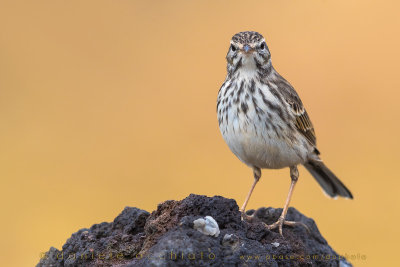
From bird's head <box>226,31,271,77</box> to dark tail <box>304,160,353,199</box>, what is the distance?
1780 mm

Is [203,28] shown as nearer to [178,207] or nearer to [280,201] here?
[280,201]

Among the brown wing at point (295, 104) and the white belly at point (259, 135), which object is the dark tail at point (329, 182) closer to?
the brown wing at point (295, 104)

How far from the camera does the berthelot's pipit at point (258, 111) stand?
7066mm

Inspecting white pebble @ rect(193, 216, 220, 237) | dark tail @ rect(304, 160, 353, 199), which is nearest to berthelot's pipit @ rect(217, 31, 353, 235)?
dark tail @ rect(304, 160, 353, 199)

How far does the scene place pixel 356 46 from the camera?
1493 cm

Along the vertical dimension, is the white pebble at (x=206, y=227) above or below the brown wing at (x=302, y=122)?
below

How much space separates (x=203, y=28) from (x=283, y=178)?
4450mm

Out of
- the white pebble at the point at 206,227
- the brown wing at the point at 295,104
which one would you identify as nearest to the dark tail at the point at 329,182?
the brown wing at the point at 295,104

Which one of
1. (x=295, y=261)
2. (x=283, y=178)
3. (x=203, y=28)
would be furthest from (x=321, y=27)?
(x=295, y=261)

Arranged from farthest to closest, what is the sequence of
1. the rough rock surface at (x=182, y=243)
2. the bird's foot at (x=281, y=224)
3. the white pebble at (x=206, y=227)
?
1. the bird's foot at (x=281, y=224)
2. the white pebble at (x=206, y=227)
3. the rough rock surface at (x=182, y=243)

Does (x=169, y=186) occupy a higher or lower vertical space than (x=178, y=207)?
higher

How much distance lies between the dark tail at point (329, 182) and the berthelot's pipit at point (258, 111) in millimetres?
1074

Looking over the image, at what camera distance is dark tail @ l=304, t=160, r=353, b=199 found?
28.3ft

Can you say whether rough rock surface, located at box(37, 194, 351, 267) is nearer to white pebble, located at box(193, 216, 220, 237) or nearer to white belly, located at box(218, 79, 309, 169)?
white pebble, located at box(193, 216, 220, 237)
